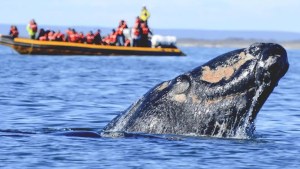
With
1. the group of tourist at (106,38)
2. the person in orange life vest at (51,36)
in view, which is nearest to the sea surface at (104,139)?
the group of tourist at (106,38)

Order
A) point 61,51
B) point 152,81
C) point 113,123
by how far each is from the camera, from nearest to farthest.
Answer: point 113,123
point 152,81
point 61,51

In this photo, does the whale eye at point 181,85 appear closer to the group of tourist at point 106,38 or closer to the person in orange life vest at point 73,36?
the group of tourist at point 106,38

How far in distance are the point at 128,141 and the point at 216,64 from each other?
1.63m

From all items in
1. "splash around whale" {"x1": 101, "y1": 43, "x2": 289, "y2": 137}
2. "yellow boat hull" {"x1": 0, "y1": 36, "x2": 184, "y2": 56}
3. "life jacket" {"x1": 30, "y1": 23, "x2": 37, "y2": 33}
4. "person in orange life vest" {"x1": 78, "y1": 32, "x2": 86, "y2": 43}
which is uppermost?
"splash around whale" {"x1": 101, "y1": 43, "x2": 289, "y2": 137}

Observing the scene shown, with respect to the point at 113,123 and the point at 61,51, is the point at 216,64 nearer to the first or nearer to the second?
the point at 113,123

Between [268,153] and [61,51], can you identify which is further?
[61,51]

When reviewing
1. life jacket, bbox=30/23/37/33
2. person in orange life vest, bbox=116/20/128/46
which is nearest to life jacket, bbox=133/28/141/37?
person in orange life vest, bbox=116/20/128/46

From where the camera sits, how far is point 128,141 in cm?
1154

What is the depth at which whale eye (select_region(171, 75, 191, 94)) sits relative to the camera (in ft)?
34.8

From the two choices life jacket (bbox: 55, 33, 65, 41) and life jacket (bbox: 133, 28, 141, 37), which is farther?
life jacket (bbox: 55, 33, 65, 41)

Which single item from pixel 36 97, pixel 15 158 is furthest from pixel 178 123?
pixel 36 97

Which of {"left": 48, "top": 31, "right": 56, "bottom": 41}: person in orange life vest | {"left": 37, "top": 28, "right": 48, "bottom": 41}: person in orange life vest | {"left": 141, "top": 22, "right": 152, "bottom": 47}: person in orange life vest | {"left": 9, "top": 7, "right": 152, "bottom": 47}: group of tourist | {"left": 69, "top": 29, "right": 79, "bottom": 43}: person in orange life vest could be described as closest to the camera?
{"left": 141, "top": 22, "right": 152, "bottom": 47}: person in orange life vest

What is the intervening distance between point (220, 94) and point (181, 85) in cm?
46

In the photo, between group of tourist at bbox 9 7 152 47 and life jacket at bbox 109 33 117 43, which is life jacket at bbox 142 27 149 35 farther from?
life jacket at bbox 109 33 117 43
